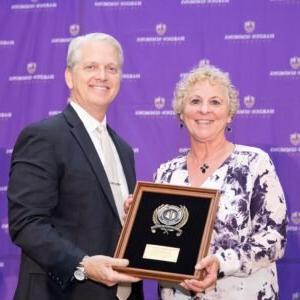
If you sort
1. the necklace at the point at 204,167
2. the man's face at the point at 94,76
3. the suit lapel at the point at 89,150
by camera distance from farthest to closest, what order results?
the necklace at the point at 204,167 → the man's face at the point at 94,76 → the suit lapel at the point at 89,150

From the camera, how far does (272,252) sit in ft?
7.19

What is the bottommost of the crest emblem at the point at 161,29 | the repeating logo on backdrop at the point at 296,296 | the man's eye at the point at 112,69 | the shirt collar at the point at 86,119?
the repeating logo on backdrop at the point at 296,296

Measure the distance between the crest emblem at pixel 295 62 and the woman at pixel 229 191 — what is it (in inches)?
62.8

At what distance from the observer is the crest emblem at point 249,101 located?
3.93 m

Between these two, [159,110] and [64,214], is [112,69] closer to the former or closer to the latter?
[64,214]

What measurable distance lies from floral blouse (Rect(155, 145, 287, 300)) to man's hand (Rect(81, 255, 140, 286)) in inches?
17.5

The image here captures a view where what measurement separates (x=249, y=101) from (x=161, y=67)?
669mm

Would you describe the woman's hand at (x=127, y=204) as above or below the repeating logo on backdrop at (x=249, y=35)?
below

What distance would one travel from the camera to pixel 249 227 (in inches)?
89.3

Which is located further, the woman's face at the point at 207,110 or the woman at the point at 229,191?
the woman's face at the point at 207,110

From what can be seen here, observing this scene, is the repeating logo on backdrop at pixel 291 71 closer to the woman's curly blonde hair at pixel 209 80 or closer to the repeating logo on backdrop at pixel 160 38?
the repeating logo on backdrop at pixel 160 38

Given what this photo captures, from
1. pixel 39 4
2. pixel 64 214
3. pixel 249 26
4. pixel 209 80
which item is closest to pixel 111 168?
pixel 64 214

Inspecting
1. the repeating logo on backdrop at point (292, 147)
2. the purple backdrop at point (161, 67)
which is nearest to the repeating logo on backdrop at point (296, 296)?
the purple backdrop at point (161, 67)

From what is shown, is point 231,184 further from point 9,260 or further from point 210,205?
point 9,260
